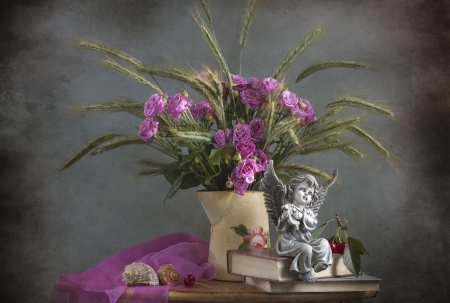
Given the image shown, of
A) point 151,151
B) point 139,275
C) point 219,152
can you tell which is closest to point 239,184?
point 219,152

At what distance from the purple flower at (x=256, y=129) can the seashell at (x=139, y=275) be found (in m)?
0.44

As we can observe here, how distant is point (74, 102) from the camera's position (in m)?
2.31

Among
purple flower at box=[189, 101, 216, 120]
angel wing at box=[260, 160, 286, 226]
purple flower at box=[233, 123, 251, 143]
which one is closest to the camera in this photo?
angel wing at box=[260, 160, 286, 226]

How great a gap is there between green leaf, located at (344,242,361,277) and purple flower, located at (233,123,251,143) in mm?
392

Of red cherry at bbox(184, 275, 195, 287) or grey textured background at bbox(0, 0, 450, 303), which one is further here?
grey textured background at bbox(0, 0, 450, 303)

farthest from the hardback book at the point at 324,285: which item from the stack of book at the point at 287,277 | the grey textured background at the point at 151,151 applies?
the grey textured background at the point at 151,151

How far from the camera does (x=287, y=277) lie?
1.37 metres

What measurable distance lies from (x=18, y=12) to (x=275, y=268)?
61.5 inches

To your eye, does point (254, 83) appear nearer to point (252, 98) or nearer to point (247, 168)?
point (252, 98)

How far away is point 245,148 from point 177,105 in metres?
0.21

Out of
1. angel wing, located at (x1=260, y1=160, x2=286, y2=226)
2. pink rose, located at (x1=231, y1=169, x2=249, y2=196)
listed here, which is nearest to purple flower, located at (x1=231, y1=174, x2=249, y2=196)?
pink rose, located at (x1=231, y1=169, x2=249, y2=196)

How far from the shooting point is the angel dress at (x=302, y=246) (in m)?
1.35

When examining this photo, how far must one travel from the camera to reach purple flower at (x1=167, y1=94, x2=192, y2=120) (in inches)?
61.2

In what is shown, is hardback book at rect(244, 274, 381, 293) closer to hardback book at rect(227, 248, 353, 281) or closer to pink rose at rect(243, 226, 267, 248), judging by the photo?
hardback book at rect(227, 248, 353, 281)
